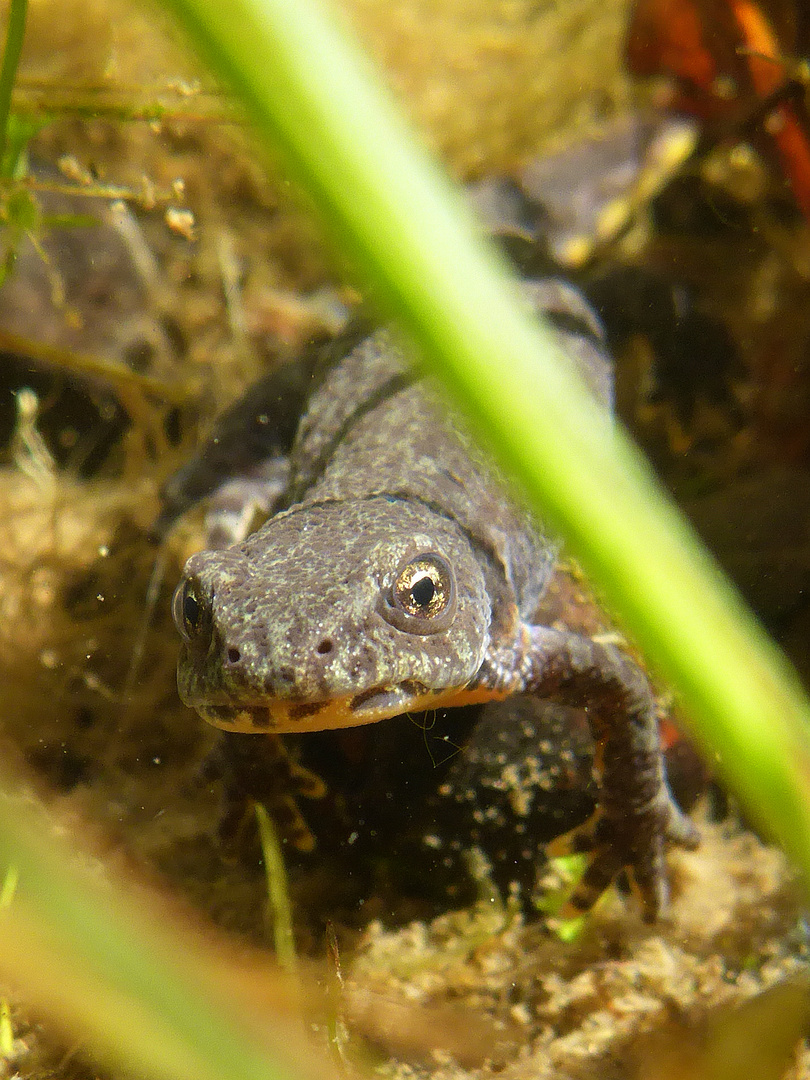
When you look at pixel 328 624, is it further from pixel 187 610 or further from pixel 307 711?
pixel 187 610

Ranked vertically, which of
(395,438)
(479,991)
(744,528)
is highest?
(395,438)

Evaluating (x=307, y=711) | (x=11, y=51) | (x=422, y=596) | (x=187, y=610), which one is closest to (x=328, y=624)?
(x=307, y=711)

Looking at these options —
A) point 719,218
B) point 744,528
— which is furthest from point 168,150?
point 744,528

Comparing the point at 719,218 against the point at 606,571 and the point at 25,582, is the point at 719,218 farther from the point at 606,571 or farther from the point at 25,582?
the point at 606,571

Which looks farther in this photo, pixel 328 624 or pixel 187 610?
pixel 187 610

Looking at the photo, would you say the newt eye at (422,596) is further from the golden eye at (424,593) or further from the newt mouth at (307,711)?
the newt mouth at (307,711)

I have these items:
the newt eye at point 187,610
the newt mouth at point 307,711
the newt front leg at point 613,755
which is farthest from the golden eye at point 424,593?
the newt eye at point 187,610
